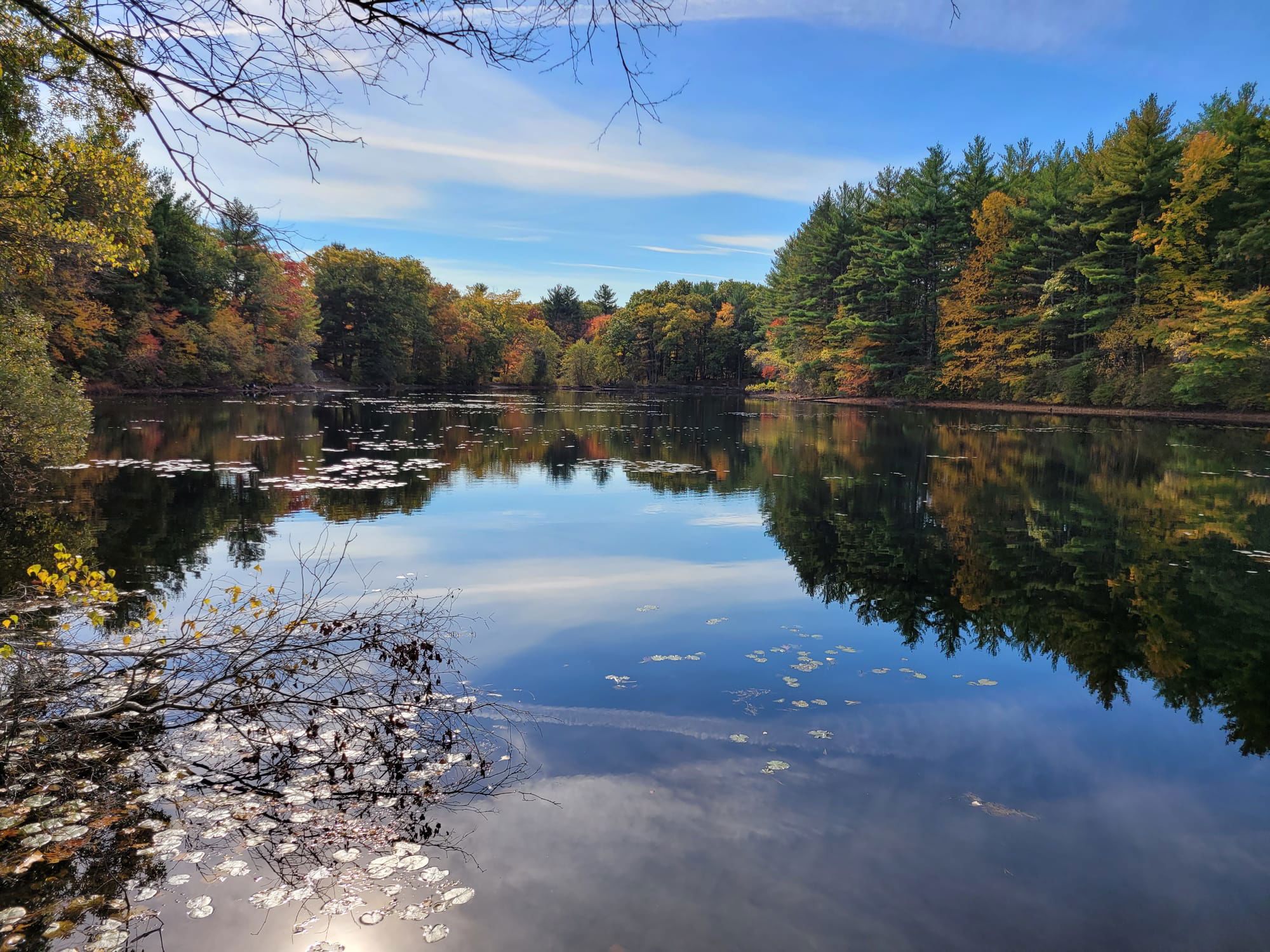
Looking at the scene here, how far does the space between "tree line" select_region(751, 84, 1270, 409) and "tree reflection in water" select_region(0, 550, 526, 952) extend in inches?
1480

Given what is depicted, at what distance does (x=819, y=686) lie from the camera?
6.56 m

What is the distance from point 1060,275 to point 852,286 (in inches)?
733

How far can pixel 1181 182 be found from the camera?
35.3 metres

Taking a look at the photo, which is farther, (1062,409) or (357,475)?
(1062,409)

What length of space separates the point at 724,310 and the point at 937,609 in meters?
80.4

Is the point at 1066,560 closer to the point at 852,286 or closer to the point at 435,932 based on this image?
the point at 435,932

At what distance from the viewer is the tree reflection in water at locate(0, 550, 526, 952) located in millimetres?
3711

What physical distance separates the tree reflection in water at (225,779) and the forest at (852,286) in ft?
10.1

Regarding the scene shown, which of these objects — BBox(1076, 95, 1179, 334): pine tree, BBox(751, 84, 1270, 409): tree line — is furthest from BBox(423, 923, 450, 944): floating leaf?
BBox(1076, 95, 1179, 334): pine tree

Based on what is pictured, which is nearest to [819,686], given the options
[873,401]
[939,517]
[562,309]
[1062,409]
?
[939,517]

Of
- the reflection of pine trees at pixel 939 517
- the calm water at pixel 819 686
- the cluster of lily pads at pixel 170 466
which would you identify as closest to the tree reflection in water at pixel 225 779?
the calm water at pixel 819 686

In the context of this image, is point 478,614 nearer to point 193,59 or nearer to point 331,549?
point 331,549

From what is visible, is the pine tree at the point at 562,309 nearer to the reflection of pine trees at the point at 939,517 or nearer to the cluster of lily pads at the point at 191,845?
the reflection of pine trees at the point at 939,517

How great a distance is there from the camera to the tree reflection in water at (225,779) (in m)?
3.71
